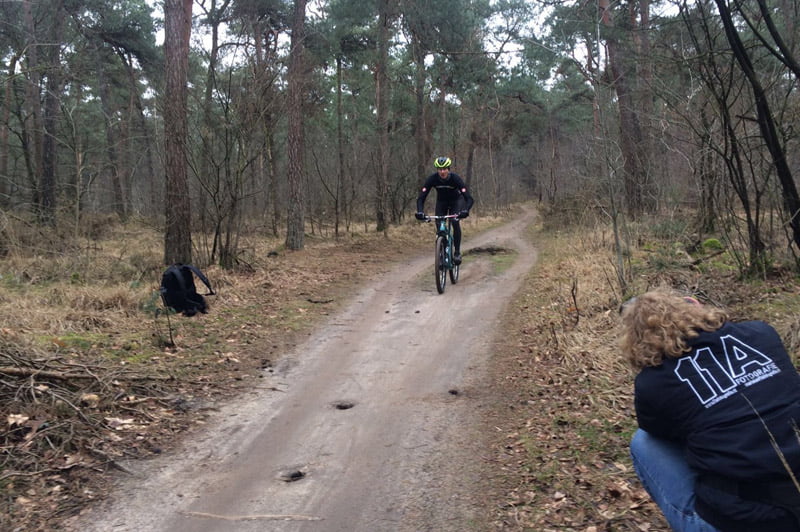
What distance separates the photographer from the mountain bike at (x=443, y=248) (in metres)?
8.95

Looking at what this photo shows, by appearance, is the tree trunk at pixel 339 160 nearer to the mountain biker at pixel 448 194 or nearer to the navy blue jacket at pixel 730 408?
the mountain biker at pixel 448 194

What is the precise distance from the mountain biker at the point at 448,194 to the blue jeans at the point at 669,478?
6272mm

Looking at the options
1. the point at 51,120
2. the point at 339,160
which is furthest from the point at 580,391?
the point at 51,120

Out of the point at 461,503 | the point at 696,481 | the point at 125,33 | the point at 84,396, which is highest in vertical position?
the point at 125,33

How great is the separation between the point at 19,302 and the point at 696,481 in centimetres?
786

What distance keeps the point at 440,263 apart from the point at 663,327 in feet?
21.3

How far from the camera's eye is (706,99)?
7594 millimetres

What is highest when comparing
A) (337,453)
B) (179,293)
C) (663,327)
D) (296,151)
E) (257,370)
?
(296,151)

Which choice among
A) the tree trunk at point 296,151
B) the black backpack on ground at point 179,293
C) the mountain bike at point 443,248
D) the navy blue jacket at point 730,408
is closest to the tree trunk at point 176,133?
the black backpack on ground at point 179,293

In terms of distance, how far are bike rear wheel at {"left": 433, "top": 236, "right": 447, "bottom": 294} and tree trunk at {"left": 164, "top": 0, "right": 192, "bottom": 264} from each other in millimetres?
4247

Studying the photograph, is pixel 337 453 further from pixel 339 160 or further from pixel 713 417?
pixel 339 160

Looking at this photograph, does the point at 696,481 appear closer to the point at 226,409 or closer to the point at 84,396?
the point at 226,409

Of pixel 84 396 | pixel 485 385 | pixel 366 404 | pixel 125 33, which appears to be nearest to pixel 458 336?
pixel 485 385

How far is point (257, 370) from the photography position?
5.94 metres
